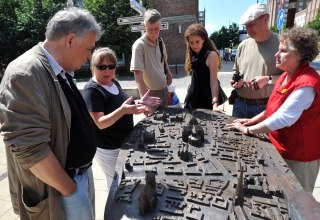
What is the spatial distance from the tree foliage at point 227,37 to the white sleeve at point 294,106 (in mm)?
53695

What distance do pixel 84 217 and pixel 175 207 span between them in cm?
71

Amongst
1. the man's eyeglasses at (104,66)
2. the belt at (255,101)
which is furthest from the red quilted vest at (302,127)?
the man's eyeglasses at (104,66)

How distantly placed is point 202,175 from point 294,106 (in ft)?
3.14

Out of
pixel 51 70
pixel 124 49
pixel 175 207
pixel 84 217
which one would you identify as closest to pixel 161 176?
pixel 175 207

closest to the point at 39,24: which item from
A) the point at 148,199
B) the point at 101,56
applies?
the point at 101,56

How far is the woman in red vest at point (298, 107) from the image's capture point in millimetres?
2174

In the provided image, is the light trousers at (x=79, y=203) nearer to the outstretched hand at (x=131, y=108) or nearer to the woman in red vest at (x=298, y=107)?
the outstretched hand at (x=131, y=108)

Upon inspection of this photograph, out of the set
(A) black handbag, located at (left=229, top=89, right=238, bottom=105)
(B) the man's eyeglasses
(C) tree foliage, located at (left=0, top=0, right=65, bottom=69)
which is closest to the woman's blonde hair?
(B) the man's eyeglasses

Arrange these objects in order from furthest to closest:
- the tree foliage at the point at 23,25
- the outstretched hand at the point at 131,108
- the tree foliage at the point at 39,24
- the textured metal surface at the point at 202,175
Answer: the tree foliage at the point at 23,25 → the tree foliage at the point at 39,24 → the outstretched hand at the point at 131,108 → the textured metal surface at the point at 202,175

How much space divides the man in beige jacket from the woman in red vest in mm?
1619

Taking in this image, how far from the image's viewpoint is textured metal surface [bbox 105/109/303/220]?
159 centimetres

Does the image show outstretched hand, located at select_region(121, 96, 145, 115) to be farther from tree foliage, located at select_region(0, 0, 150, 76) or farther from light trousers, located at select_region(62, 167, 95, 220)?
tree foliage, located at select_region(0, 0, 150, 76)

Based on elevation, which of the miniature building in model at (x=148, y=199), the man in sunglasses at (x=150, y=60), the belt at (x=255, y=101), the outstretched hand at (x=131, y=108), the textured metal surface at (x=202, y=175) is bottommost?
the textured metal surface at (x=202, y=175)

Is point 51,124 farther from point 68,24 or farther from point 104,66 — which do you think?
point 104,66
